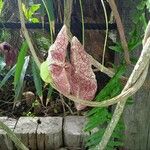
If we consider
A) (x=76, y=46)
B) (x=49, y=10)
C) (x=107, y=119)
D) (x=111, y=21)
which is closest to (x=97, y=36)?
(x=111, y=21)

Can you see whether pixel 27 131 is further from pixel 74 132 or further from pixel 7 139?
pixel 74 132

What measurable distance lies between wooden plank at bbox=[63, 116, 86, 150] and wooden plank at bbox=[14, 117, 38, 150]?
13 centimetres

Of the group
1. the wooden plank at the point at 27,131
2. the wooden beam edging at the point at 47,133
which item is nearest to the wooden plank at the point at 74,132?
the wooden beam edging at the point at 47,133

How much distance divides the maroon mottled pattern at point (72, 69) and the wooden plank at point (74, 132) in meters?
0.96

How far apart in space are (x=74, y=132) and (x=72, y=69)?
999mm

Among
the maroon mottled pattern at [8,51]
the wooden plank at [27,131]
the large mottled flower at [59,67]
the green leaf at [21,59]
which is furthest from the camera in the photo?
the wooden plank at [27,131]

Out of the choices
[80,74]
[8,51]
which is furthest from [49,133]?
[80,74]

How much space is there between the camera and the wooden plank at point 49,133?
172cm

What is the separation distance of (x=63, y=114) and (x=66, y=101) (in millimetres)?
68

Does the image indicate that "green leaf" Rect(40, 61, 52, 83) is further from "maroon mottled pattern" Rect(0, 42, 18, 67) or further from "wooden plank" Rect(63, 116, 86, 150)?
"wooden plank" Rect(63, 116, 86, 150)

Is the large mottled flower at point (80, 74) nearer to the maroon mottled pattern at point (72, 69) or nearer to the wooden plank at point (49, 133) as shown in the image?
the maroon mottled pattern at point (72, 69)

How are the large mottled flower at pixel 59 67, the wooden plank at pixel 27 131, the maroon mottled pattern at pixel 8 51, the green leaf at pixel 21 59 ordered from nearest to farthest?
the large mottled flower at pixel 59 67
the green leaf at pixel 21 59
the maroon mottled pattern at pixel 8 51
the wooden plank at pixel 27 131

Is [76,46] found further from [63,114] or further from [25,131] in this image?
[63,114]

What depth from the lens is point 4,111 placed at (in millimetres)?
1946
